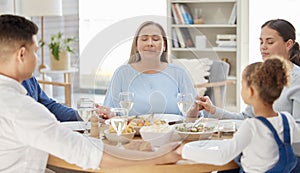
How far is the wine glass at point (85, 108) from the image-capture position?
2.08 m

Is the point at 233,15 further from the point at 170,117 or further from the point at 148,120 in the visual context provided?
the point at 148,120

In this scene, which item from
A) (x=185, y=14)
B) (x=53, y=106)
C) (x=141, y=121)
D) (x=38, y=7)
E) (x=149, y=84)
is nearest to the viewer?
(x=141, y=121)

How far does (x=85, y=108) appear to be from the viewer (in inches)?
81.8

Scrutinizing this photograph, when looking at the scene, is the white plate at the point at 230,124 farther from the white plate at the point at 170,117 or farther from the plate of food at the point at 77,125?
the plate of food at the point at 77,125

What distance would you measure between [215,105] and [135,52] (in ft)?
1.41

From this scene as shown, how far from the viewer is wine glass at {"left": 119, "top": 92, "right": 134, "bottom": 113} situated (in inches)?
88.7

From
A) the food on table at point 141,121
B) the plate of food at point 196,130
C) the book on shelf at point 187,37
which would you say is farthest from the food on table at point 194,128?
the book on shelf at point 187,37

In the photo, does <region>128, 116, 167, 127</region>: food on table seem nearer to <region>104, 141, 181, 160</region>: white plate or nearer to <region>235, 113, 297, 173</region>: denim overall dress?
<region>104, 141, 181, 160</region>: white plate

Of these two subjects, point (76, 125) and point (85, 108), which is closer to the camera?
point (85, 108)

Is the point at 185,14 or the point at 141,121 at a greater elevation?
the point at 185,14

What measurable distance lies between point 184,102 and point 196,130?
0.61 feet

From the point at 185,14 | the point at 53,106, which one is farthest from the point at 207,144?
the point at 185,14

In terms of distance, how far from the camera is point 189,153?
5.78 ft

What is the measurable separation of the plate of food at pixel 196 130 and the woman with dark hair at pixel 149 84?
17 centimetres
